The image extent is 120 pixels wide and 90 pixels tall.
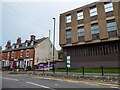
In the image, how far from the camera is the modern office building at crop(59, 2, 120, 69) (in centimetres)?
3319

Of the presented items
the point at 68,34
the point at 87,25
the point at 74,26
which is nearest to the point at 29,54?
the point at 68,34

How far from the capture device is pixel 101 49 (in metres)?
34.9

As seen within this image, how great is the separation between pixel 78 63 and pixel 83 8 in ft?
34.2

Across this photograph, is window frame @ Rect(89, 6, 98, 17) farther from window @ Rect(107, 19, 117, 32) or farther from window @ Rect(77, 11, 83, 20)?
window @ Rect(107, 19, 117, 32)

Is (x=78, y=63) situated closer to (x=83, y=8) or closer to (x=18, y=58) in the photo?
(x=83, y=8)

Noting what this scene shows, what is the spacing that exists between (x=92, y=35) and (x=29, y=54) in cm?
2482

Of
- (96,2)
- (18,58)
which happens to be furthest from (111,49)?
(18,58)

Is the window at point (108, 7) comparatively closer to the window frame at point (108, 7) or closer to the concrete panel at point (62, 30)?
the window frame at point (108, 7)

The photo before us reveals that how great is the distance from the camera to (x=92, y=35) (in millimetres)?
36500

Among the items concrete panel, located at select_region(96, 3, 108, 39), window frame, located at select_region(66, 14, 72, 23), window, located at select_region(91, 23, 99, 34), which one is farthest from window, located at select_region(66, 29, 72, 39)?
concrete panel, located at select_region(96, 3, 108, 39)

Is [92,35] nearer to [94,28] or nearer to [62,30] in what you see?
[94,28]

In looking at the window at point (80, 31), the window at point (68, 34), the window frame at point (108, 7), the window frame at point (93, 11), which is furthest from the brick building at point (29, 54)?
the window frame at point (108, 7)

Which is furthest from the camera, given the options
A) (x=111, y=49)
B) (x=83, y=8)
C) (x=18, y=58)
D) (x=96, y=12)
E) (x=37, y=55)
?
(x=18, y=58)

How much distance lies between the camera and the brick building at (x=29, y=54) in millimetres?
55250
